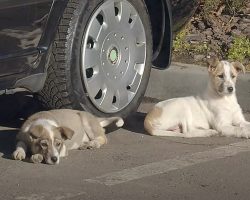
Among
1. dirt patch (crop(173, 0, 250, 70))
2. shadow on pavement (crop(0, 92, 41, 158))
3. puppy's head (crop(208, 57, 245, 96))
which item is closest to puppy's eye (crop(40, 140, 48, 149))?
shadow on pavement (crop(0, 92, 41, 158))

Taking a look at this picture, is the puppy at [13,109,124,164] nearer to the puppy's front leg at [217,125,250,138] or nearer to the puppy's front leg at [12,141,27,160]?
the puppy's front leg at [12,141,27,160]

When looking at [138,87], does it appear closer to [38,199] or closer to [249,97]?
[249,97]

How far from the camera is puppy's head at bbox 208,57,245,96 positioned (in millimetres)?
6852

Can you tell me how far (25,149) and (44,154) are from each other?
264 mm

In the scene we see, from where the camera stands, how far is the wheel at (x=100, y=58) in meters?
6.32

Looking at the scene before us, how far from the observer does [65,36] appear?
6309 mm

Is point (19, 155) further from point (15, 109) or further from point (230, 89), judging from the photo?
point (230, 89)

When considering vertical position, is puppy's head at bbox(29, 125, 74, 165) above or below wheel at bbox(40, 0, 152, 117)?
below

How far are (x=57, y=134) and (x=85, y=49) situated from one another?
3.31 ft

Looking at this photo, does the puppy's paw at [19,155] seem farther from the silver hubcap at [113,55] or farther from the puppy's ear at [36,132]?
the silver hubcap at [113,55]

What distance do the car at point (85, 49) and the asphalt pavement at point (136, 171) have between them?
45cm

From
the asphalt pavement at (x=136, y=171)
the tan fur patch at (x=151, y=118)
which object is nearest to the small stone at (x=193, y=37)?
the asphalt pavement at (x=136, y=171)

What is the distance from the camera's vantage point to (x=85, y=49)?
6461 mm

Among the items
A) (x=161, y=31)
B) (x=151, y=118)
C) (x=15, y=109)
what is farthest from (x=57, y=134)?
(x=161, y=31)
